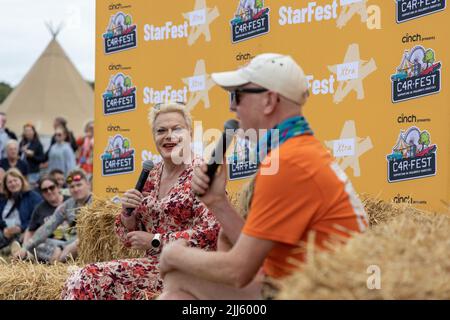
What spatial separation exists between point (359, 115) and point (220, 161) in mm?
2622

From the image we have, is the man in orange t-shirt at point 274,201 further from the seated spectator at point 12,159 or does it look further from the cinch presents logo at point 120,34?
the seated spectator at point 12,159

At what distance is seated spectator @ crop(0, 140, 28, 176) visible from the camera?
9570mm

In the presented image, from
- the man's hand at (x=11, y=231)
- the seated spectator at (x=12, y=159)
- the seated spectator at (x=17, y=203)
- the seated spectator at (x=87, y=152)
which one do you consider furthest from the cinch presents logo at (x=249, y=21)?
the seated spectator at (x=87, y=152)

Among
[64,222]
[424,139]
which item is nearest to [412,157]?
[424,139]

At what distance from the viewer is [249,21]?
5.59 metres

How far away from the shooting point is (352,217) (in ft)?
7.92

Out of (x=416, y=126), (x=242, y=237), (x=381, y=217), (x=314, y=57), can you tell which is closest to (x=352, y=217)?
(x=242, y=237)

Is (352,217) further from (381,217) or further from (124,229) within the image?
(381,217)

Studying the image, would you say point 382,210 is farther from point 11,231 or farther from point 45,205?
point 11,231

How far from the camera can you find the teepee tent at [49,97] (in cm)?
1709

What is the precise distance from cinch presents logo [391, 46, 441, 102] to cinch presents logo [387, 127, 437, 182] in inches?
9.8

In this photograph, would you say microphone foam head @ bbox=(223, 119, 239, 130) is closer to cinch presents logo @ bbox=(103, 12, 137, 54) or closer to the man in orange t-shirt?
the man in orange t-shirt

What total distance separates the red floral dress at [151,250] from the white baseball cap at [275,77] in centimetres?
125

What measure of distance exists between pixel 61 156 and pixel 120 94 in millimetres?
4003
